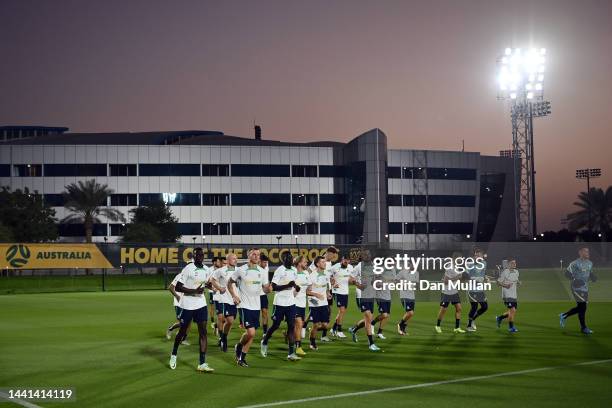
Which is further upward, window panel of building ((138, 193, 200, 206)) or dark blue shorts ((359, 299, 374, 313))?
window panel of building ((138, 193, 200, 206))

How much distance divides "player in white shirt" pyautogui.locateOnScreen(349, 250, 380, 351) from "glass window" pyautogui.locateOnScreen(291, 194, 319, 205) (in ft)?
261

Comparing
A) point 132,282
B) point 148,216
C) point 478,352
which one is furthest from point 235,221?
point 478,352

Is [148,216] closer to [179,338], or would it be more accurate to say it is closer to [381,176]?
[381,176]

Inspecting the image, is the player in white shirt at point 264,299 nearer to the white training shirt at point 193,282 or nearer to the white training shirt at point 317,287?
the white training shirt at point 317,287

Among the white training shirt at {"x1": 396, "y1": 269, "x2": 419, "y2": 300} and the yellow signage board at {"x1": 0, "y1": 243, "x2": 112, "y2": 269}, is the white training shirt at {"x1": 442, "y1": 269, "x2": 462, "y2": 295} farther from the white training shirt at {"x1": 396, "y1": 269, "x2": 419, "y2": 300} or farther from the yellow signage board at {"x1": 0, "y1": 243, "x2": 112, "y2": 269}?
the yellow signage board at {"x1": 0, "y1": 243, "x2": 112, "y2": 269}

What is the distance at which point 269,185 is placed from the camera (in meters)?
100

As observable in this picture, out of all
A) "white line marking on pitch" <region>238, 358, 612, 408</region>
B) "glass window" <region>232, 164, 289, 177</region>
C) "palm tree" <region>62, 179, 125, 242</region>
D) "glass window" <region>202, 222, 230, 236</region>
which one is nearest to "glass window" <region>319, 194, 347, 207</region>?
"glass window" <region>232, 164, 289, 177</region>

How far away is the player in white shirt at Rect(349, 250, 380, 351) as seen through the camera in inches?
765

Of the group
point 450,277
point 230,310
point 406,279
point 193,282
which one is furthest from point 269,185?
point 193,282

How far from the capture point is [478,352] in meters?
18.4

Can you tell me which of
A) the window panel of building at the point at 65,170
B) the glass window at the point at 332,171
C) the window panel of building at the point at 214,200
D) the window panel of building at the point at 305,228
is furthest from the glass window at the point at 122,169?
the glass window at the point at 332,171

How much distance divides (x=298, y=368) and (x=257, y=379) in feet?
5.45

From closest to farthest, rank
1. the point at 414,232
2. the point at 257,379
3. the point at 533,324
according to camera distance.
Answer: the point at 257,379
the point at 533,324
the point at 414,232

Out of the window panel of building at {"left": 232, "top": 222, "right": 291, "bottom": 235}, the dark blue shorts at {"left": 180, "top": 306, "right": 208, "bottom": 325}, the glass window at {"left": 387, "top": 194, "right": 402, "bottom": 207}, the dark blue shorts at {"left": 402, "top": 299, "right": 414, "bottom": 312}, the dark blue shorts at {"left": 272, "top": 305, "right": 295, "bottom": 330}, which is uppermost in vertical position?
the glass window at {"left": 387, "top": 194, "right": 402, "bottom": 207}
